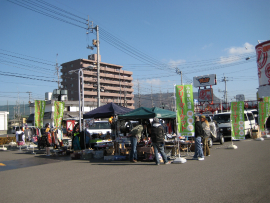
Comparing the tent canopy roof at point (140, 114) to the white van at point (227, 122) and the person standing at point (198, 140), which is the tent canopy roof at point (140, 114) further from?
the white van at point (227, 122)

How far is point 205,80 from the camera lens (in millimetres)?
45375

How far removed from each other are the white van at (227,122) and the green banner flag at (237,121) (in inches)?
140

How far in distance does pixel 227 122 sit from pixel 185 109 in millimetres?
10058

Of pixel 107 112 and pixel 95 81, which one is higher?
pixel 95 81

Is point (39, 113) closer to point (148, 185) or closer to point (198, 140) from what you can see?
point (198, 140)

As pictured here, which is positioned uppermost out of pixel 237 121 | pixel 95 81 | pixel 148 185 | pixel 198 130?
pixel 95 81

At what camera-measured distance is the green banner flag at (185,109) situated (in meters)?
9.99

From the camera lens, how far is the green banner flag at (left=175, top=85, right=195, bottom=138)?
9992 millimetres

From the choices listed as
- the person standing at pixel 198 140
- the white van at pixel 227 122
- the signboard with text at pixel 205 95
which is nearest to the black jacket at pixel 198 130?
the person standing at pixel 198 140

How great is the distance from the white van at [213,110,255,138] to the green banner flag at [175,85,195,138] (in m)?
9.42

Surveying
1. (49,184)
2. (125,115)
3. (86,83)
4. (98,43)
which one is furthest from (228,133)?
(86,83)

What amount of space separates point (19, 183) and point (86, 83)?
74.2 meters

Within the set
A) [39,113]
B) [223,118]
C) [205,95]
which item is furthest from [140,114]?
[205,95]

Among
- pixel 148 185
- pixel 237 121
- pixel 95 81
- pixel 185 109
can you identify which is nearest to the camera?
pixel 148 185
